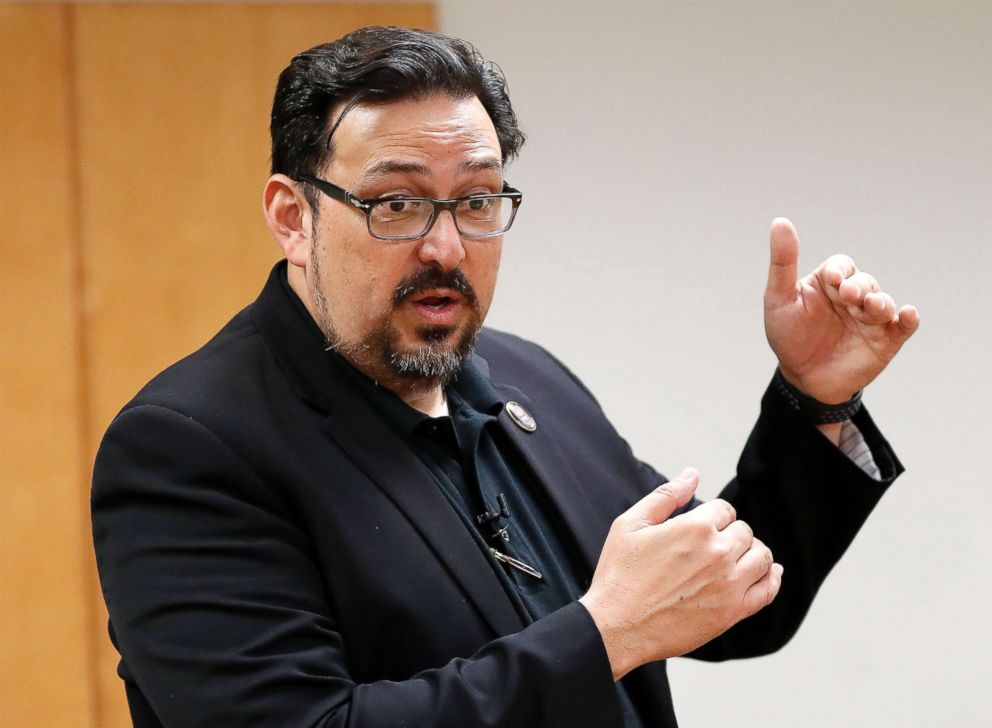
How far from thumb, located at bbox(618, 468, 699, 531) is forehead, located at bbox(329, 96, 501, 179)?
458 millimetres

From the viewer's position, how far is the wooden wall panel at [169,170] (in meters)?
2.79

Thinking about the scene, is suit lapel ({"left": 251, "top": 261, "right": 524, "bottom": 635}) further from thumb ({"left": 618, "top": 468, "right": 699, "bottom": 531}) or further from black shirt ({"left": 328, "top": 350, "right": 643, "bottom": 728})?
thumb ({"left": 618, "top": 468, "right": 699, "bottom": 531})

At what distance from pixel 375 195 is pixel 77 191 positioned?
153 centimetres

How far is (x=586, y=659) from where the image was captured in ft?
4.36

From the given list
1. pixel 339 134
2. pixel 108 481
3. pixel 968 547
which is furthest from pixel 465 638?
pixel 968 547

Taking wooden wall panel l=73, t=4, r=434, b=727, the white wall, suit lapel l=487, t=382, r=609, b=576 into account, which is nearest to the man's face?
suit lapel l=487, t=382, r=609, b=576

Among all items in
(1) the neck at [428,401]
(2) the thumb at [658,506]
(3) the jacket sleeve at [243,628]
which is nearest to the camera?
(3) the jacket sleeve at [243,628]

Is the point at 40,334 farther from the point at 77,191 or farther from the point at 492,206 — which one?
the point at 492,206

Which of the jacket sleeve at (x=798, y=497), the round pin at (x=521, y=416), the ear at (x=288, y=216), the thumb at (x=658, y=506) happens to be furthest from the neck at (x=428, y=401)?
the jacket sleeve at (x=798, y=497)

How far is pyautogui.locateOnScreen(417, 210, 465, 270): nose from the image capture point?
150 centimetres

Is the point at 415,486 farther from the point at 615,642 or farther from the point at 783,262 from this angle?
the point at 783,262

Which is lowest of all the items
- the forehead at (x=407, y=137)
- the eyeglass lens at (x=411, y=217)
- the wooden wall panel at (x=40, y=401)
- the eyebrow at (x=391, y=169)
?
the wooden wall panel at (x=40, y=401)

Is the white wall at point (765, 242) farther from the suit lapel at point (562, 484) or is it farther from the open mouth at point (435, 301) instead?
the open mouth at point (435, 301)

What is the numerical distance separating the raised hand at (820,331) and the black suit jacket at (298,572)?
1.21ft
